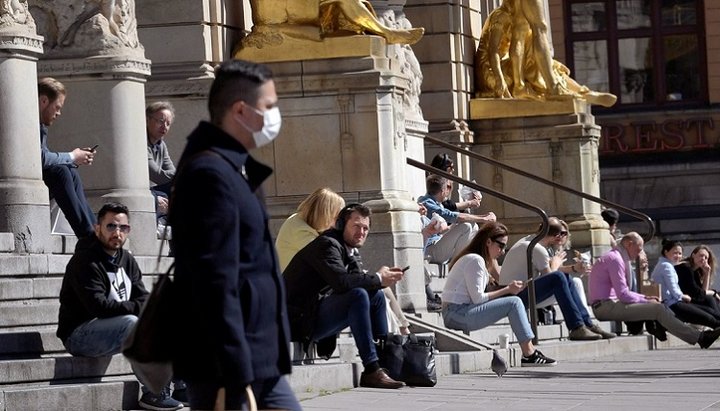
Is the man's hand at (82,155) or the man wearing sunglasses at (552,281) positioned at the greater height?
the man's hand at (82,155)

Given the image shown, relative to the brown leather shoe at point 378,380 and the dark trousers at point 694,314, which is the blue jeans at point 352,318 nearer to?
the brown leather shoe at point 378,380

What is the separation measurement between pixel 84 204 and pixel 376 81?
4.33 meters

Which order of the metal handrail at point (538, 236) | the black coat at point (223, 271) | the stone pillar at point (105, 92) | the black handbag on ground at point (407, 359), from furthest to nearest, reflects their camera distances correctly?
the metal handrail at point (538, 236) < the stone pillar at point (105, 92) < the black handbag on ground at point (407, 359) < the black coat at point (223, 271)

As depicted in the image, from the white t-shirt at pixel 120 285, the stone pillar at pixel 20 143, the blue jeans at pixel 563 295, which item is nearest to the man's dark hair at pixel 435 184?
the blue jeans at pixel 563 295

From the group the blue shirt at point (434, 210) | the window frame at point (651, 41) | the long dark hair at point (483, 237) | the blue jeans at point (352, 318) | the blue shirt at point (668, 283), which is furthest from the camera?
the window frame at point (651, 41)

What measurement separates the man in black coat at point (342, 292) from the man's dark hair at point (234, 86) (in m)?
6.23

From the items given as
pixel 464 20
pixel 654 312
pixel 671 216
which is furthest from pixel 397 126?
pixel 671 216

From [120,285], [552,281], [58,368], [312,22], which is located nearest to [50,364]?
[58,368]

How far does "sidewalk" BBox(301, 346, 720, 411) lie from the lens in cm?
1181

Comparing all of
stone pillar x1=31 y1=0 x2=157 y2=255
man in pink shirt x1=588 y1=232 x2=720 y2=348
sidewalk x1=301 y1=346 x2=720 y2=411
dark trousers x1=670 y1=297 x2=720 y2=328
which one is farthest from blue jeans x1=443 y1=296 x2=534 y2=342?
dark trousers x1=670 y1=297 x2=720 y2=328

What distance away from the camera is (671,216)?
43.1m

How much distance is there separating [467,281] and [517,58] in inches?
372

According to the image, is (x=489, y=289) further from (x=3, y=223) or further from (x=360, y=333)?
(x=3, y=223)

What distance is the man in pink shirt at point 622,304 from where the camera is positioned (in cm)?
1964
